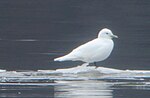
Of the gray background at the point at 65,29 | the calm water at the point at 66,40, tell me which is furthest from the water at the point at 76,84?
the gray background at the point at 65,29

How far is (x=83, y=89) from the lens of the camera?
1516 centimetres

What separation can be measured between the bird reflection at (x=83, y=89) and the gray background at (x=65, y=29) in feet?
8.08

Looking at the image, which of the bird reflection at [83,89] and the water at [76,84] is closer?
the bird reflection at [83,89]

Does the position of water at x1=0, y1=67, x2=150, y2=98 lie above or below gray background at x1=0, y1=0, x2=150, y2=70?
below

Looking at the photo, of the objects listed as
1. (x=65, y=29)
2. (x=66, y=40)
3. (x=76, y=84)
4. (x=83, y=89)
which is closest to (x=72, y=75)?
(x=76, y=84)

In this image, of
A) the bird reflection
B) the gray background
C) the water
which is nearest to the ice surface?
the water

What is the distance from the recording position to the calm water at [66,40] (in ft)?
50.0

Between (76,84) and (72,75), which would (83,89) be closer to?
(76,84)

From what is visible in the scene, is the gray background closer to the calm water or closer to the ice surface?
the calm water

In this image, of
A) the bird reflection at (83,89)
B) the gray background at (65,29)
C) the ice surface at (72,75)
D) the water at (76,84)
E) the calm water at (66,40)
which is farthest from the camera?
the gray background at (65,29)

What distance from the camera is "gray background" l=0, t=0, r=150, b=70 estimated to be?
19.7 m

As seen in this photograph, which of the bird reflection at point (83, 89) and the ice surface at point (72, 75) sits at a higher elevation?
the ice surface at point (72, 75)

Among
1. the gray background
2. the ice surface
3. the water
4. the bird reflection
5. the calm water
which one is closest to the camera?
the bird reflection

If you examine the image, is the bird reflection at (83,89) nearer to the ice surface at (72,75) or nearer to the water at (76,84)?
the water at (76,84)
